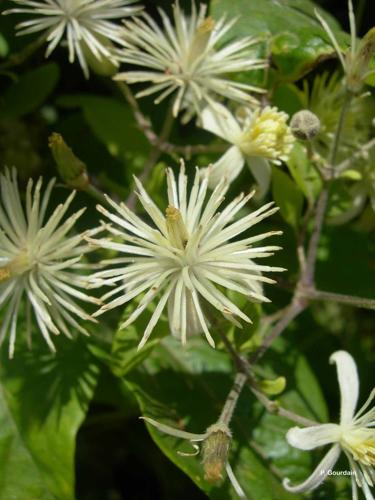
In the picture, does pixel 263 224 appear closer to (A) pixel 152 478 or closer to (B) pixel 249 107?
(B) pixel 249 107

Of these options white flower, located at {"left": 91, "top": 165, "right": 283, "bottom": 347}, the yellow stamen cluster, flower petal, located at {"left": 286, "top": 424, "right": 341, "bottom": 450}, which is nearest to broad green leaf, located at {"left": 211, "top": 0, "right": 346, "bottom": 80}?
the yellow stamen cluster

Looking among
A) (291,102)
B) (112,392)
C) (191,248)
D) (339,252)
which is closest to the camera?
(191,248)

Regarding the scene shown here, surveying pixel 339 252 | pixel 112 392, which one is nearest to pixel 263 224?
pixel 339 252

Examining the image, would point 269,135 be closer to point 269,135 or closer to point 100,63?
point 269,135

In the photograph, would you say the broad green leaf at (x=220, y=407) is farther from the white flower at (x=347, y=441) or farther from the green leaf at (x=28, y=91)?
the green leaf at (x=28, y=91)

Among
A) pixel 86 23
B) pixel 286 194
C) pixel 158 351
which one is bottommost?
pixel 158 351

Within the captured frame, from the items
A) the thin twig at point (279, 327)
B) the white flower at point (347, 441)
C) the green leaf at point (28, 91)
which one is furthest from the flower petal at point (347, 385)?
the green leaf at point (28, 91)

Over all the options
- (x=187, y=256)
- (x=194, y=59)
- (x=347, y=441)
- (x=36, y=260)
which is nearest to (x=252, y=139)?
(x=194, y=59)
